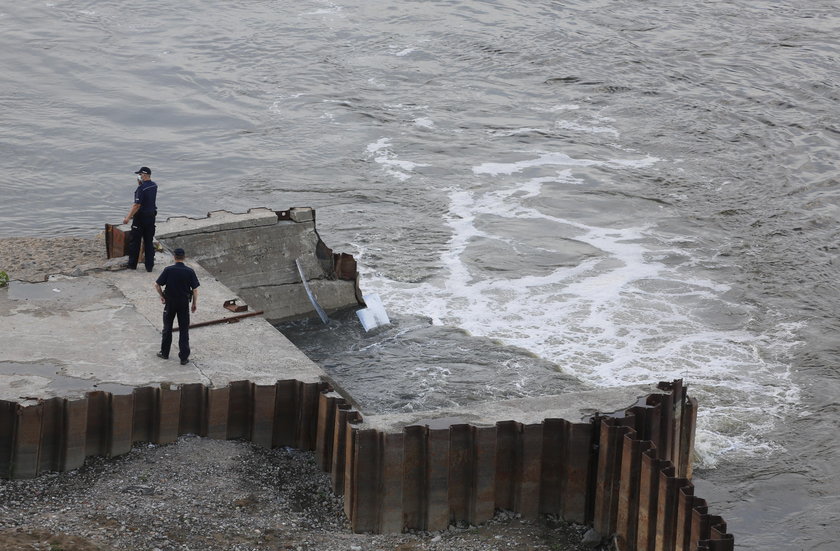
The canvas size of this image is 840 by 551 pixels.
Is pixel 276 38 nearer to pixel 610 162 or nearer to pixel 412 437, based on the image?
pixel 610 162

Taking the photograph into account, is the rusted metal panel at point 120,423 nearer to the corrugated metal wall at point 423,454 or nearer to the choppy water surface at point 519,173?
the corrugated metal wall at point 423,454

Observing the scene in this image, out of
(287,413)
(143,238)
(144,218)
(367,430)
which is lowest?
(287,413)

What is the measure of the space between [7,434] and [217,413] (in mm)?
2362

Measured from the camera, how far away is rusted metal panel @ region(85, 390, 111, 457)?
12680 mm

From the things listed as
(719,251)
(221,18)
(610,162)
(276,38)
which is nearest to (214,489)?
(719,251)

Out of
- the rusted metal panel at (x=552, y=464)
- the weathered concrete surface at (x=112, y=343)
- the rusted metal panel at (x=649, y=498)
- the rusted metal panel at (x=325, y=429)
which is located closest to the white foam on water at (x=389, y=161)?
the weathered concrete surface at (x=112, y=343)

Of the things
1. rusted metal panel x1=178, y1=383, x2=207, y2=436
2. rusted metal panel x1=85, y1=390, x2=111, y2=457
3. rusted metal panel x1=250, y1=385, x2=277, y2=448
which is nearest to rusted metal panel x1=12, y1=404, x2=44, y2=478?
rusted metal panel x1=85, y1=390, x2=111, y2=457

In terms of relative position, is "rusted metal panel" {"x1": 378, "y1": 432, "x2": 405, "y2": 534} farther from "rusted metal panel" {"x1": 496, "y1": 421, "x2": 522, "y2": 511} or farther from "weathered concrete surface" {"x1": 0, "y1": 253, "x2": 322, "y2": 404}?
"weathered concrete surface" {"x1": 0, "y1": 253, "x2": 322, "y2": 404}

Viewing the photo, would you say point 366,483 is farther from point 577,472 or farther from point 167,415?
point 167,415

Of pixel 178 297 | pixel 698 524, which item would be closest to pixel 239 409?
pixel 178 297

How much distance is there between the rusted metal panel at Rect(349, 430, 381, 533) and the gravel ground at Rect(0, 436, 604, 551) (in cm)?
15

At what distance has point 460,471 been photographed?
1257cm

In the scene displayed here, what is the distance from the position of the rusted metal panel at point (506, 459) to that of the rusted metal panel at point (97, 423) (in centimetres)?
448

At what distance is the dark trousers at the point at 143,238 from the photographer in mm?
16594
